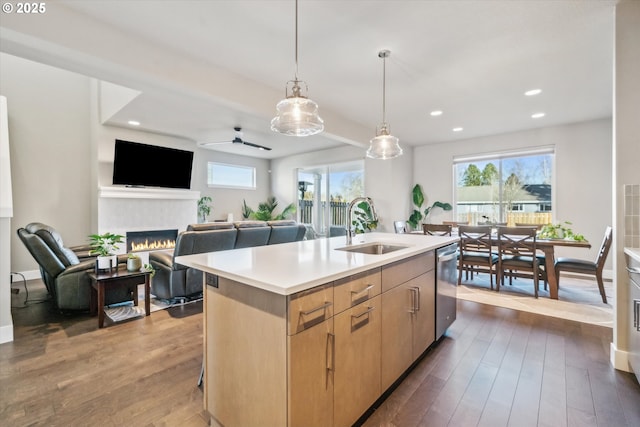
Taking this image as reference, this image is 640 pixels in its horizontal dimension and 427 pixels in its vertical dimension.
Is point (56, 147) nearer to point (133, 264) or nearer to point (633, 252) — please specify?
point (133, 264)

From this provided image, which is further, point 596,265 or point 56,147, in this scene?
point 56,147

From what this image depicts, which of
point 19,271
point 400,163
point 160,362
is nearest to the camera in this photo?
point 160,362

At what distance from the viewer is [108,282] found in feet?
9.61

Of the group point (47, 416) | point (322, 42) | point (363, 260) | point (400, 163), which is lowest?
point (47, 416)

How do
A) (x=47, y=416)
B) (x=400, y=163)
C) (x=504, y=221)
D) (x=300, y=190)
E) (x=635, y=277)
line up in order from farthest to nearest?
1. (x=300, y=190)
2. (x=400, y=163)
3. (x=504, y=221)
4. (x=635, y=277)
5. (x=47, y=416)

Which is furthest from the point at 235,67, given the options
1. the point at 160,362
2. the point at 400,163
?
the point at 400,163

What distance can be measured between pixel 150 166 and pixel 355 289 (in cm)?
565

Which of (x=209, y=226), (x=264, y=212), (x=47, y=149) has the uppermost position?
(x=47, y=149)

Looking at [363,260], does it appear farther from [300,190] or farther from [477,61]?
[300,190]

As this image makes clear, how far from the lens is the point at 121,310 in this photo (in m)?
3.35

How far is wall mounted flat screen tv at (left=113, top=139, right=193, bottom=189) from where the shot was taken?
5277 mm

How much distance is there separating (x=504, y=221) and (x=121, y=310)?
21.9 ft

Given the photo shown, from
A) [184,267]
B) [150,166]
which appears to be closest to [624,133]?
[184,267]

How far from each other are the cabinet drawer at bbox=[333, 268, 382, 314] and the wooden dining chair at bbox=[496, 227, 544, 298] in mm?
3157
